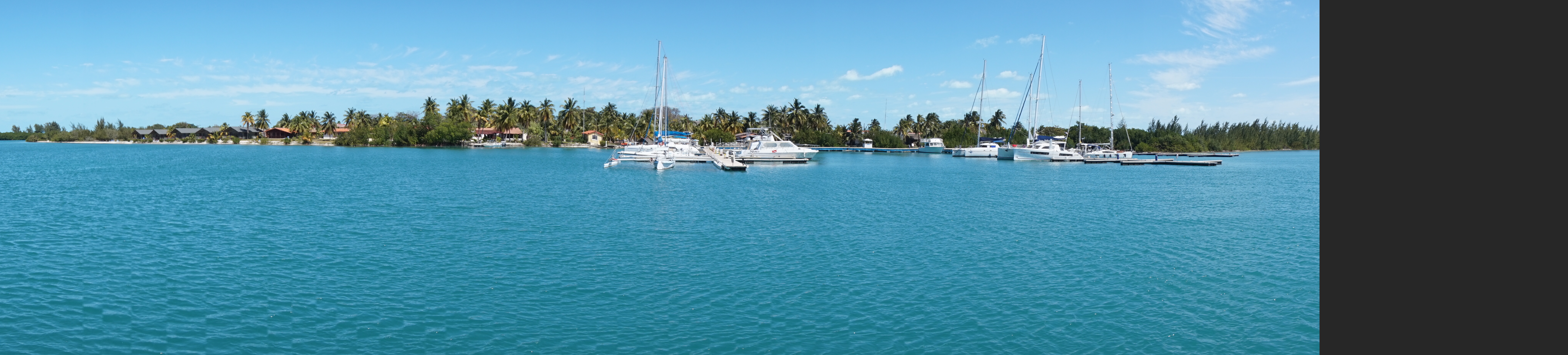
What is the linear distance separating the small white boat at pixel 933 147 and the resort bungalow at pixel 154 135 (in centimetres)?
16927

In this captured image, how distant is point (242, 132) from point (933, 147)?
150950 millimetres

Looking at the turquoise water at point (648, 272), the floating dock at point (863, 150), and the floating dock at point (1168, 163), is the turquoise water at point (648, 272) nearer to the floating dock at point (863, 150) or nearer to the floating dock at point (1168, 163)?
the floating dock at point (1168, 163)

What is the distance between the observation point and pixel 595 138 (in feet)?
536

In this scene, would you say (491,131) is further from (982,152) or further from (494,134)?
(982,152)

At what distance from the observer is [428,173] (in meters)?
67.0

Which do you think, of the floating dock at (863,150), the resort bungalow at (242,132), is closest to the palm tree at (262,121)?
the resort bungalow at (242,132)

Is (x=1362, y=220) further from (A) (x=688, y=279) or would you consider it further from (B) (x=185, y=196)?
(B) (x=185, y=196)

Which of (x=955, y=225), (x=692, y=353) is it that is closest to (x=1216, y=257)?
(x=955, y=225)

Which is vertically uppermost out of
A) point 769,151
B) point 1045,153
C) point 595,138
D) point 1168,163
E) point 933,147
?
point 595,138

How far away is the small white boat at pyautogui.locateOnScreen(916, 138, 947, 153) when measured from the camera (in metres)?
149

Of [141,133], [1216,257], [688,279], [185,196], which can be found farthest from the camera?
[141,133]

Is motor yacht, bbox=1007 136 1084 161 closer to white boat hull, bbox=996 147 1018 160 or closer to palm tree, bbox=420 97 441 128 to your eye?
white boat hull, bbox=996 147 1018 160

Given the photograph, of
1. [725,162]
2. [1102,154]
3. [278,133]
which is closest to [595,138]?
[278,133]

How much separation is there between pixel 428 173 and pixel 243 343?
5493 cm
